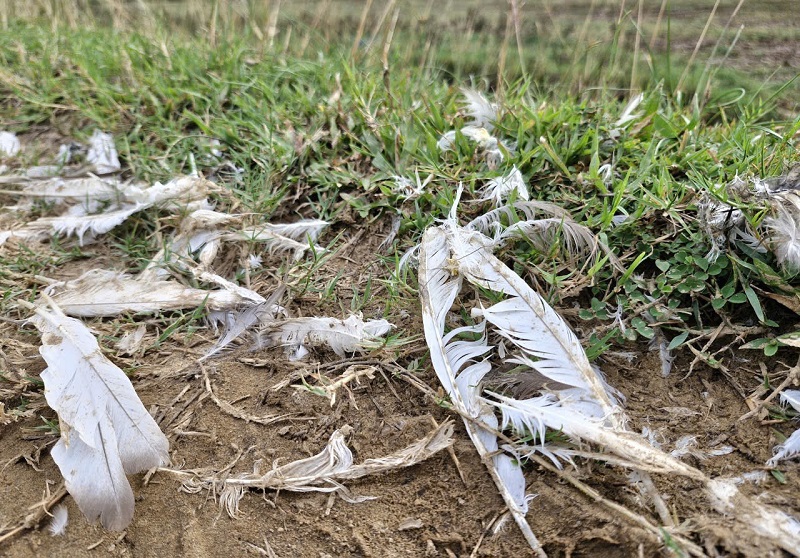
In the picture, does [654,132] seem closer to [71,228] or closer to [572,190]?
[572,190]

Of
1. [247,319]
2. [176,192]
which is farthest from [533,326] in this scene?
[176,192]

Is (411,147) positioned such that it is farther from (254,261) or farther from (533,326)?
(533,326)

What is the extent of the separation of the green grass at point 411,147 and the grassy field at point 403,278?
1 cm

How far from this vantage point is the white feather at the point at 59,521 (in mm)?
1355

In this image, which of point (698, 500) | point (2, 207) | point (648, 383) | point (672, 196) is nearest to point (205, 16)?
point (2, 207)

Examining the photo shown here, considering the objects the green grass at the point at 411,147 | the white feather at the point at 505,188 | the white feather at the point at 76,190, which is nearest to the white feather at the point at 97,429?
A: the green grass at the point at 411,147

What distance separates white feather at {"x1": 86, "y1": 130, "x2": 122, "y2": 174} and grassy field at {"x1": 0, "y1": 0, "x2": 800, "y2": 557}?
4cm

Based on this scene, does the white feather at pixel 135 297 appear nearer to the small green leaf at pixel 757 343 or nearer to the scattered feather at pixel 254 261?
the scattered feather at pixel 254 261

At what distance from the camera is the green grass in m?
1.61

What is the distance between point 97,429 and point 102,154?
1.40 metres

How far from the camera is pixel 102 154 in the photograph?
2416 mm

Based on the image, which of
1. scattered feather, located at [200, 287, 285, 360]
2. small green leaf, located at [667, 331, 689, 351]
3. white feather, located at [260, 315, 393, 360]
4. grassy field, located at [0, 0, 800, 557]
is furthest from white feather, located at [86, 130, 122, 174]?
small green leaf, located at [667, 331, 689, 351]

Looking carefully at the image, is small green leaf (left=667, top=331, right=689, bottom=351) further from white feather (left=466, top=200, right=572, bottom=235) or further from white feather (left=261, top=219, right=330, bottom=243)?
white feather (left=261, top=219, right=330, bottom=243)

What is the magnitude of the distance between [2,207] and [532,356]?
2.02 m
